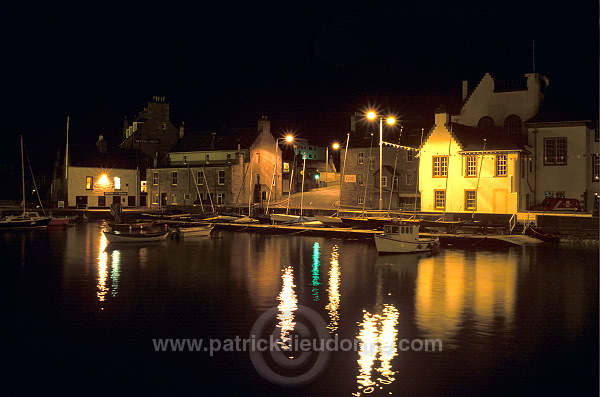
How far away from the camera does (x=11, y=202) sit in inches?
4161

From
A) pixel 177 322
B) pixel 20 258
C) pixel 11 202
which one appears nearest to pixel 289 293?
pixel 177 322

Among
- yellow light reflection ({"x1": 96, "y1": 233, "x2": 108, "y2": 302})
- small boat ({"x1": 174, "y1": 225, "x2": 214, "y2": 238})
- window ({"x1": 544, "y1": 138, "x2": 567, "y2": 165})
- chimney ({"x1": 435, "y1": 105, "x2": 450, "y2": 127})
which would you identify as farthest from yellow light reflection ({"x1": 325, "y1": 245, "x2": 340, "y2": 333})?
window ({"x1": 544, "y1": 138, "x2": 567, "y2": 165})

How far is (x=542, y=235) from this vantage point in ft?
191

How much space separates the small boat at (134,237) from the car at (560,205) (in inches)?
1468

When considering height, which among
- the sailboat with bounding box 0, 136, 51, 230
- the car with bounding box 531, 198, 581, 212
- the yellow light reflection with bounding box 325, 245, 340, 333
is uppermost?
the car with bounding box 531, 198, 581, 212

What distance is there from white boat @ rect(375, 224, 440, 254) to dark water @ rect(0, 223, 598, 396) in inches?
47.7

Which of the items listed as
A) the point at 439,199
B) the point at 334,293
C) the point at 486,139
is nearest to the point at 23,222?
the point at 439,199

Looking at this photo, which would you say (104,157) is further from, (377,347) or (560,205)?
(377,347)

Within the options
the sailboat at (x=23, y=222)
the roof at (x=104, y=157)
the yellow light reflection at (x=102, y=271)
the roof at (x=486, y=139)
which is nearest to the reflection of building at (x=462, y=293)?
the yellow light reflection at (x=102, y=271)

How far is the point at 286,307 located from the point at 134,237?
3399cm

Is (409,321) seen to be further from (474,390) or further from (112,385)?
(112,385)

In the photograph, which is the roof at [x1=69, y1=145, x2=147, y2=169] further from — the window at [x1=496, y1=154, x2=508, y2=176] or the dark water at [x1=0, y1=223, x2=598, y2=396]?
the window at [x1=496, y1=154, x2=508, y2=176]

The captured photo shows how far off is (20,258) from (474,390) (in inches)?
1601

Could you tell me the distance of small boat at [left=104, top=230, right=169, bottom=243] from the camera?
58.4 metres
